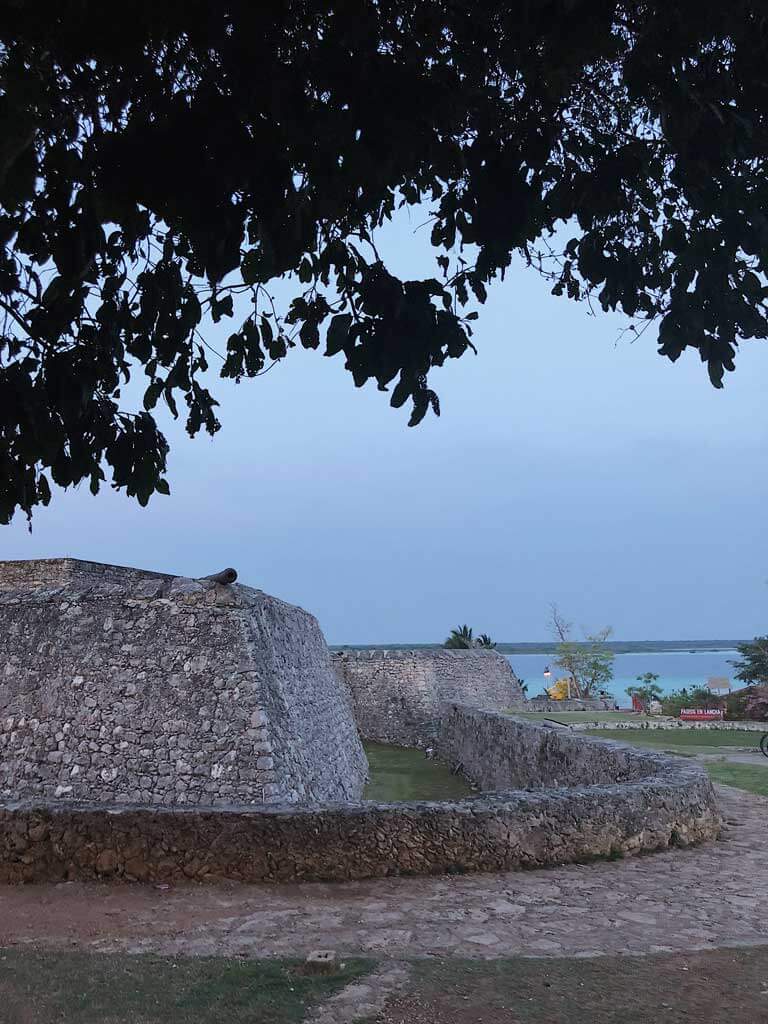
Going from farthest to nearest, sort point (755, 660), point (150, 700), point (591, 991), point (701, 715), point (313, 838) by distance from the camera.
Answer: point (755, 660), point (701, 715), point (150, 700), point (313, 838), point (591, 991)

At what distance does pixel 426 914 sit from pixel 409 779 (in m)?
15.3

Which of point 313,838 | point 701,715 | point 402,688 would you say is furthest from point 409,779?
point 701,715

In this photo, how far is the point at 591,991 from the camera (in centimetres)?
493

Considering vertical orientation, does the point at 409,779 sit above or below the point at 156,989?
below

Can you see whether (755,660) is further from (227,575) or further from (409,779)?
(227,575)

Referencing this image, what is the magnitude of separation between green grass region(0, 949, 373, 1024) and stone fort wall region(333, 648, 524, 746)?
1007 inches

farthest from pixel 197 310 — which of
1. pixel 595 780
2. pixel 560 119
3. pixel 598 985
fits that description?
pixel 595 780

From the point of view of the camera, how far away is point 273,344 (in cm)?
538

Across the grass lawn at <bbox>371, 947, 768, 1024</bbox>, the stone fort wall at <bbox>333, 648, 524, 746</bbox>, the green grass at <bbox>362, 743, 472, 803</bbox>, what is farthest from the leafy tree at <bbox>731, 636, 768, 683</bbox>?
the grass lawn at <bbox>371, 947, 768, 1024</bbox>

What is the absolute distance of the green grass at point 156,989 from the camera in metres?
4.57

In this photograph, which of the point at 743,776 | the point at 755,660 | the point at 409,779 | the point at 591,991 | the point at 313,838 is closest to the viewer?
the point at 591,991

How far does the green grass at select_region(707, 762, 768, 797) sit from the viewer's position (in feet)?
44.0

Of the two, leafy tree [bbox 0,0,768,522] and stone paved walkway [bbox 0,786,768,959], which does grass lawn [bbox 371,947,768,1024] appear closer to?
stone paved walkway [bbox 0,786,768,959]

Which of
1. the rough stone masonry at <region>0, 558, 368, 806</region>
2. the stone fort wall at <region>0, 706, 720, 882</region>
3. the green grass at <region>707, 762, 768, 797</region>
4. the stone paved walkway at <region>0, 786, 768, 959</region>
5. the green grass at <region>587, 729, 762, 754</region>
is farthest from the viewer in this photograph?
the green grass at <region>587, 729, 762, 754</region>
